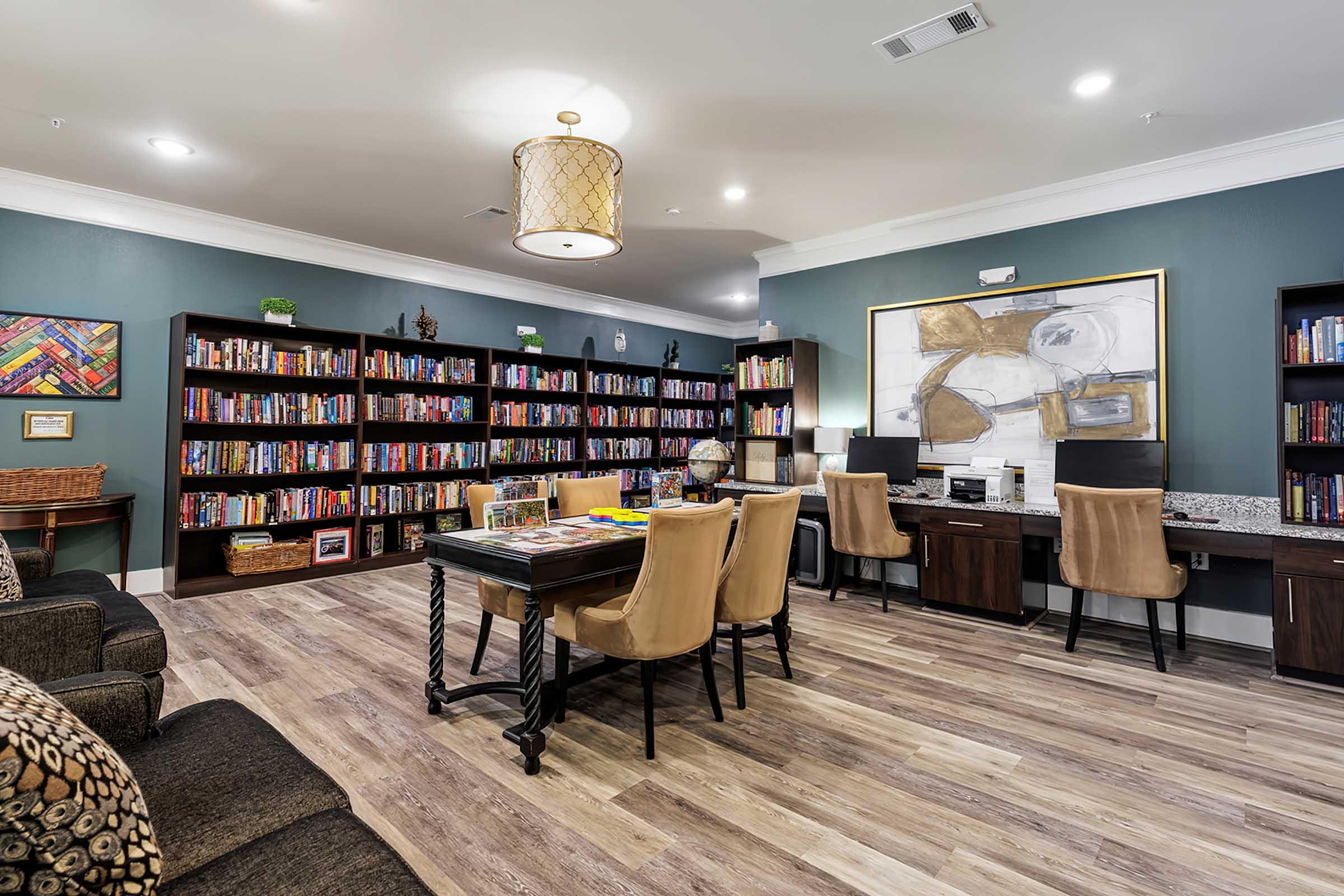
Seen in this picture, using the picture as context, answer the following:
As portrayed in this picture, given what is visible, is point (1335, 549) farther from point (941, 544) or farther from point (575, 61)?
point (575, 61)

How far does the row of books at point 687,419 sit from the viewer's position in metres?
8.54

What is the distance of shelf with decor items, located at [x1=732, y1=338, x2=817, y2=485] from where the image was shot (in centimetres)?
561

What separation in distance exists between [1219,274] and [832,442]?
2709mm

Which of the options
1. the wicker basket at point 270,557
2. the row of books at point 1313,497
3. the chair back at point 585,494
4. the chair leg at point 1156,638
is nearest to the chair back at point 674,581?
the chair back at point 585,494

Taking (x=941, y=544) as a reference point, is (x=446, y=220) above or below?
above

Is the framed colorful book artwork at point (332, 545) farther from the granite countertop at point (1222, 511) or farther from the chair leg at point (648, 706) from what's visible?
the granite countertop at point (1222, 511)

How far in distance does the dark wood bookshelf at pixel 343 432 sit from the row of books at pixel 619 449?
0.08m

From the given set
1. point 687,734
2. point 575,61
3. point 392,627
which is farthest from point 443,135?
point 687,734

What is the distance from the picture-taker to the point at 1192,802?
216 cm

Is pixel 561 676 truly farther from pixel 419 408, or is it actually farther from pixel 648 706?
pixel 419 408

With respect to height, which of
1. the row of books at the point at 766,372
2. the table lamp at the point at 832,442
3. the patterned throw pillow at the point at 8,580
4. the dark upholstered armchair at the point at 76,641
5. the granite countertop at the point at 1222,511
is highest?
the row of books at the point at 766,372

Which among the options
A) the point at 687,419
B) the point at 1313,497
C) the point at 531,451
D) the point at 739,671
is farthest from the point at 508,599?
the point at 687,419

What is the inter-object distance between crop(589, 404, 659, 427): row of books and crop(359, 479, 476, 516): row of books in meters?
1.78

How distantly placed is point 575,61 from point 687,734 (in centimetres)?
307
